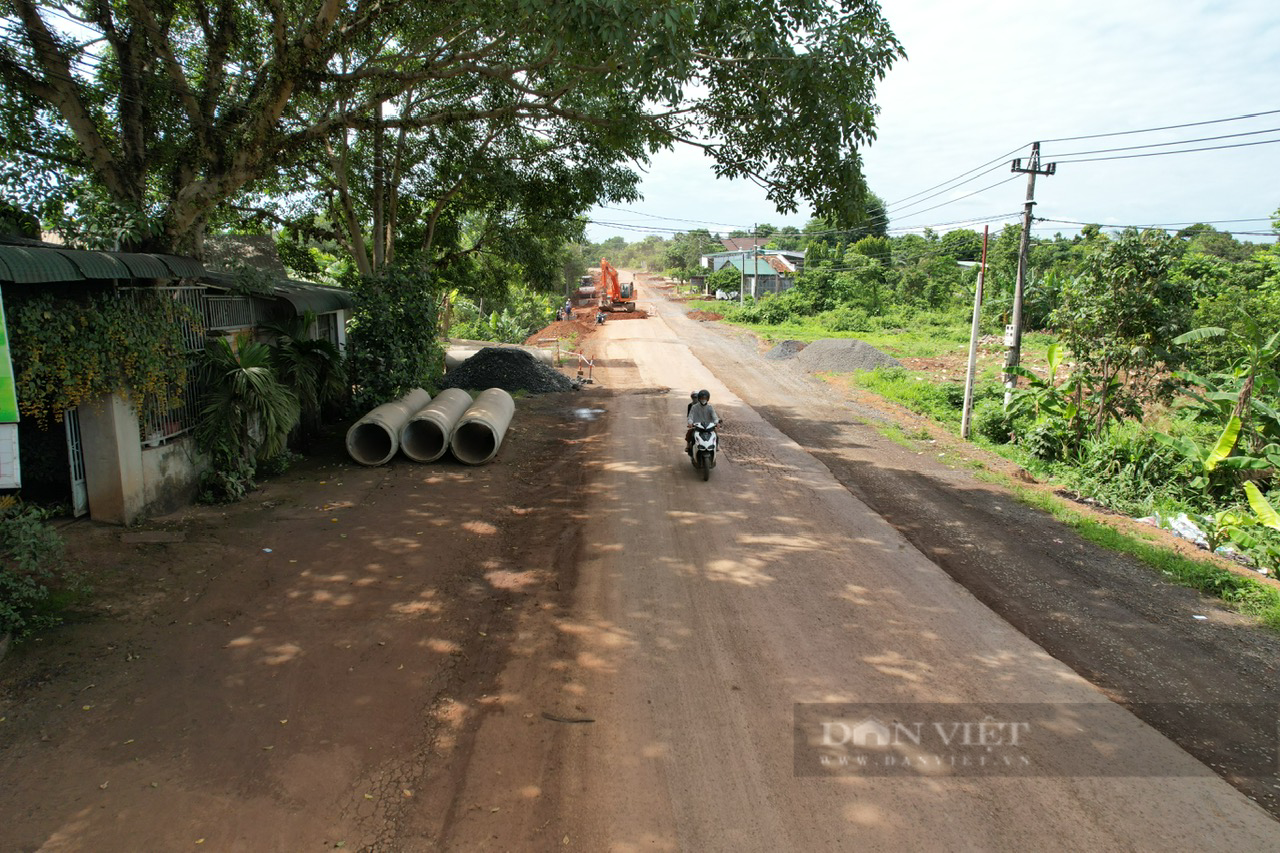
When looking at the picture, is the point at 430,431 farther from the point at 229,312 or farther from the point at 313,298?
the point at 229,312

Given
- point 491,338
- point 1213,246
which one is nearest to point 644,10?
point 491,338

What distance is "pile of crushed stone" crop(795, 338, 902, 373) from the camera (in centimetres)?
2389

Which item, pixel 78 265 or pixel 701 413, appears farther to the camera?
pixel 701 413

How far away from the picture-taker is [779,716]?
4.92m

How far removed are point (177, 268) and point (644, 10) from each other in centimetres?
590

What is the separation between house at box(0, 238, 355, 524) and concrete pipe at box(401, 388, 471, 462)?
10.1 ft

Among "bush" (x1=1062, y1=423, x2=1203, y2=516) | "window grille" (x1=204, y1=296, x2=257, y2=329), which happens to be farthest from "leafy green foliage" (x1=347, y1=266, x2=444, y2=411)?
"bush" (x1=1062, y1=423, x2=1203, y2=516)

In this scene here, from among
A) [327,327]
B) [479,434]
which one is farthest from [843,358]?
[327,327]

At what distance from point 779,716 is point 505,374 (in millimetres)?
15595

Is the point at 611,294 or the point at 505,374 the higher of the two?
the point at 611,294

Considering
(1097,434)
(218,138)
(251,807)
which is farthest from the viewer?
(1097,434)

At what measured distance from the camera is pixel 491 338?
35.2 metres

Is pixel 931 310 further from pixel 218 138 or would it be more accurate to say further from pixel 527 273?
pixel 218 138

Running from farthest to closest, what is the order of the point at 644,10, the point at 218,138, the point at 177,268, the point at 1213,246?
the point at 1213,246 → the point at 218,138 → the point at 177,268 → the point at 644,10
